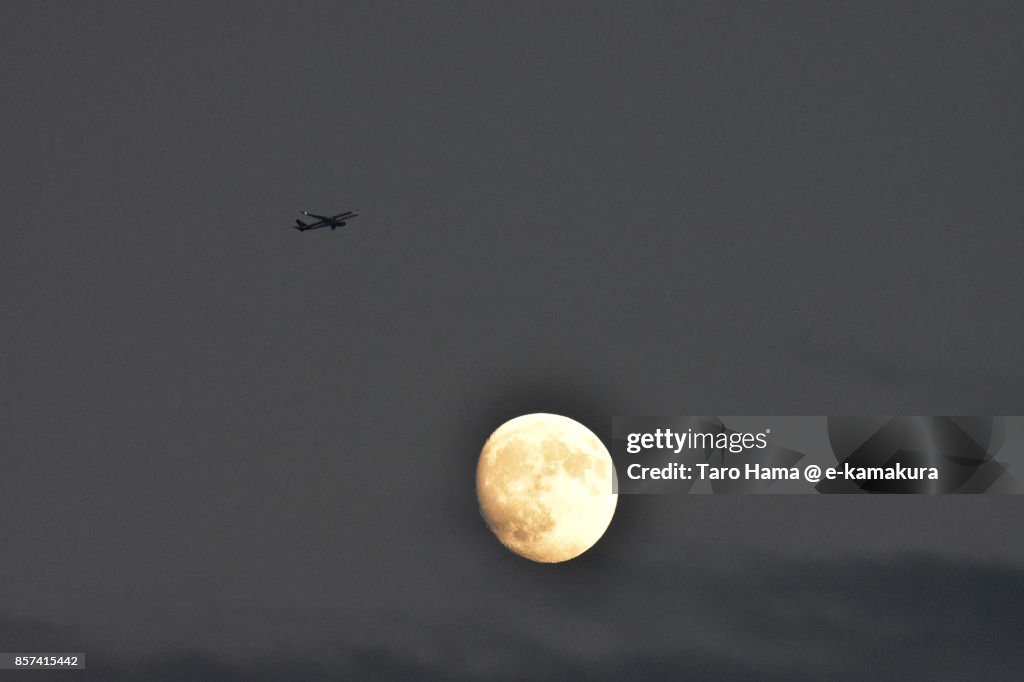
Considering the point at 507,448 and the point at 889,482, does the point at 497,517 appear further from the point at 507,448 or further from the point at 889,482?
the point at 889,482

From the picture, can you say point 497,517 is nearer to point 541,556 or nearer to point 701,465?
point 541,556

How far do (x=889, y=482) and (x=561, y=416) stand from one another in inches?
1605

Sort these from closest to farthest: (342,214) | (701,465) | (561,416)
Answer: (701,465), (561,416), (342,214)

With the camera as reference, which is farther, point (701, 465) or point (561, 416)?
point (561, 416)

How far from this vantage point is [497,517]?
407 feet

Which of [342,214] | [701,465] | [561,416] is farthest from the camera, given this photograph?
[342,214]

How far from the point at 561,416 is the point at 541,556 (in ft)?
57.1

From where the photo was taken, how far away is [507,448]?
126m

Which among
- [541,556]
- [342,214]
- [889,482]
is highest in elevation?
[342,214]

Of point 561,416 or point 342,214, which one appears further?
point 342,214

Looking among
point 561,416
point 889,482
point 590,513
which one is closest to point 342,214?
point 561,416

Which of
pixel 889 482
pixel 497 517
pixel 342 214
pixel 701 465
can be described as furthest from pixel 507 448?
pixel 342 214

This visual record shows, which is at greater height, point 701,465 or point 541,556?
point 701,465

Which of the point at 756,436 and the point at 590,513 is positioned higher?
the point at 756,436
